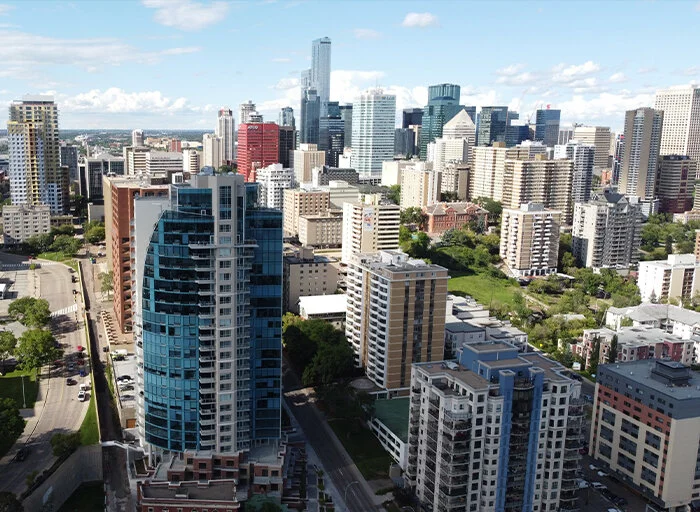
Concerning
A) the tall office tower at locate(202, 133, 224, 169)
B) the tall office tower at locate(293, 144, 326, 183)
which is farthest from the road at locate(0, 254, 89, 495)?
the tall office tower at locate(202, 133, 224, 169)

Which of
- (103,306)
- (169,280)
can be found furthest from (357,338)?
(103,306)

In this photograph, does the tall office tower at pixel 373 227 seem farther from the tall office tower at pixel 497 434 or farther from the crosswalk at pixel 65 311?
the tall office tower at pixel 497 434

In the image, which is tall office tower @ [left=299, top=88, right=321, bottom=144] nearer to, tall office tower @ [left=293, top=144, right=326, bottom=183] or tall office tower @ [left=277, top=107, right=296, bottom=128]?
tall office tower @ [left=277, top=107, right=296, bottom=128]

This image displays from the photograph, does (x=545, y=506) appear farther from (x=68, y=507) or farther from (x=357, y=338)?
(x=68, y=507)

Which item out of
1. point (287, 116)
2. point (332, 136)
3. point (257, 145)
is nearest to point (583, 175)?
point (257, 145)

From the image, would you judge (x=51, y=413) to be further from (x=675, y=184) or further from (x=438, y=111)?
(x=438, y=111)
